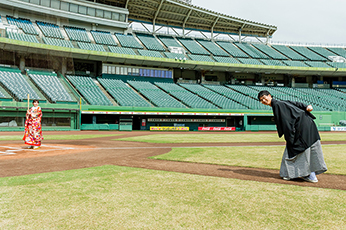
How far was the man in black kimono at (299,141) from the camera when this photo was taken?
5.97 m

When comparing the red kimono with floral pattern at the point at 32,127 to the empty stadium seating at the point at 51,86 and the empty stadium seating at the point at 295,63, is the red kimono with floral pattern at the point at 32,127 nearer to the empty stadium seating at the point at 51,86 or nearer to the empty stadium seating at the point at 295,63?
the empty stadium seating at the point at 51,86

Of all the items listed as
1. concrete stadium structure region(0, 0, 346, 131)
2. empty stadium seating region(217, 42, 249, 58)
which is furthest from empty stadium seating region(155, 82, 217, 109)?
empty stadium seating region(217, 42, 249, 58)

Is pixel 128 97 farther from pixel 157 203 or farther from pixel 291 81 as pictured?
pixel 291 81

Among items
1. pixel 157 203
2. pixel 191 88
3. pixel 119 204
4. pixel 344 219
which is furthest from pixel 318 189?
pixel 191 88

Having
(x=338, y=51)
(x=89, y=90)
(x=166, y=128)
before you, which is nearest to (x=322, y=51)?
(x=338, y=51)

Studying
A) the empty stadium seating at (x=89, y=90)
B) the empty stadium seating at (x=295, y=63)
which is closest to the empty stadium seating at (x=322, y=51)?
the empty stadium seating at (x=295, y=63)

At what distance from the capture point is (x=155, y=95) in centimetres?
4131

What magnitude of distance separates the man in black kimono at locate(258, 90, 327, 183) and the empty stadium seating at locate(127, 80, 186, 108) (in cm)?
3239

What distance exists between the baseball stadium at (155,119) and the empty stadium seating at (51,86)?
0.22m

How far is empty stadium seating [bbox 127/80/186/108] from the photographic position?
39000 millimetres

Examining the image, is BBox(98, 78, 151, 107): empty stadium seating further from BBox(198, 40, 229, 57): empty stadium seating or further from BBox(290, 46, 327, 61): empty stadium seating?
BBox(290, 46, 327, 61): empty stadium seating

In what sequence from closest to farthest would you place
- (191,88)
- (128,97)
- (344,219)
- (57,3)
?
(344,219) → (128,97) → (57,3) → (191,88)

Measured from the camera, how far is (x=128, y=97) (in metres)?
38.6

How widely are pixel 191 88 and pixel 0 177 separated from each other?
1732 inches
